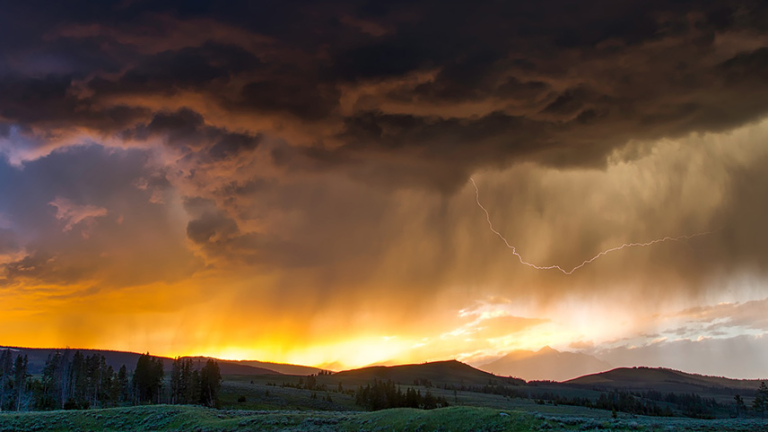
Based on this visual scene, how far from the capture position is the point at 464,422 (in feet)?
194

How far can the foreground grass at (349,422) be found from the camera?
54906 millimetres

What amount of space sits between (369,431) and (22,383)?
5178 inches

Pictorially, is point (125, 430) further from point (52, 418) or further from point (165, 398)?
point (165, 398)

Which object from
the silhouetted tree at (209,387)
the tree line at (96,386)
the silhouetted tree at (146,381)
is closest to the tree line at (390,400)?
the silhouetted tree at (209,387)

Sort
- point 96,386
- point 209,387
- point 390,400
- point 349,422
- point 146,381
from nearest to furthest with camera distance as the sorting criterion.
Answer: point 349,422 < point 209,387 < point 96,386 < point 146,381 < point 390,400

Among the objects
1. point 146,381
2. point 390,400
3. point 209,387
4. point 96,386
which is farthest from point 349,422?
point 96,386

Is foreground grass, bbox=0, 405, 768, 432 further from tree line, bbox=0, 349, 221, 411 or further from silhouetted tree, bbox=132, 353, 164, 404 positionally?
silhouetted tree, bbox=132, 353, 164, 404

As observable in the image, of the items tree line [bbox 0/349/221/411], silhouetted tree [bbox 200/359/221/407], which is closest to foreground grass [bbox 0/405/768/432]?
tree line [bbox 0/349/221/411]

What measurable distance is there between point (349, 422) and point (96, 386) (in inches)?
4491

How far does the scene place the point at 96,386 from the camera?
147 m

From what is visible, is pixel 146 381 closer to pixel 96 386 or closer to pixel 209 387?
pixel 96 386

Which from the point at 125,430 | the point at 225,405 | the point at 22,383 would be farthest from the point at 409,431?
the point at 22,383

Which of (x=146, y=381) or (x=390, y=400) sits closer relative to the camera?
(x=146, y=381)

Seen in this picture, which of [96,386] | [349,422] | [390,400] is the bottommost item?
[390,400]
